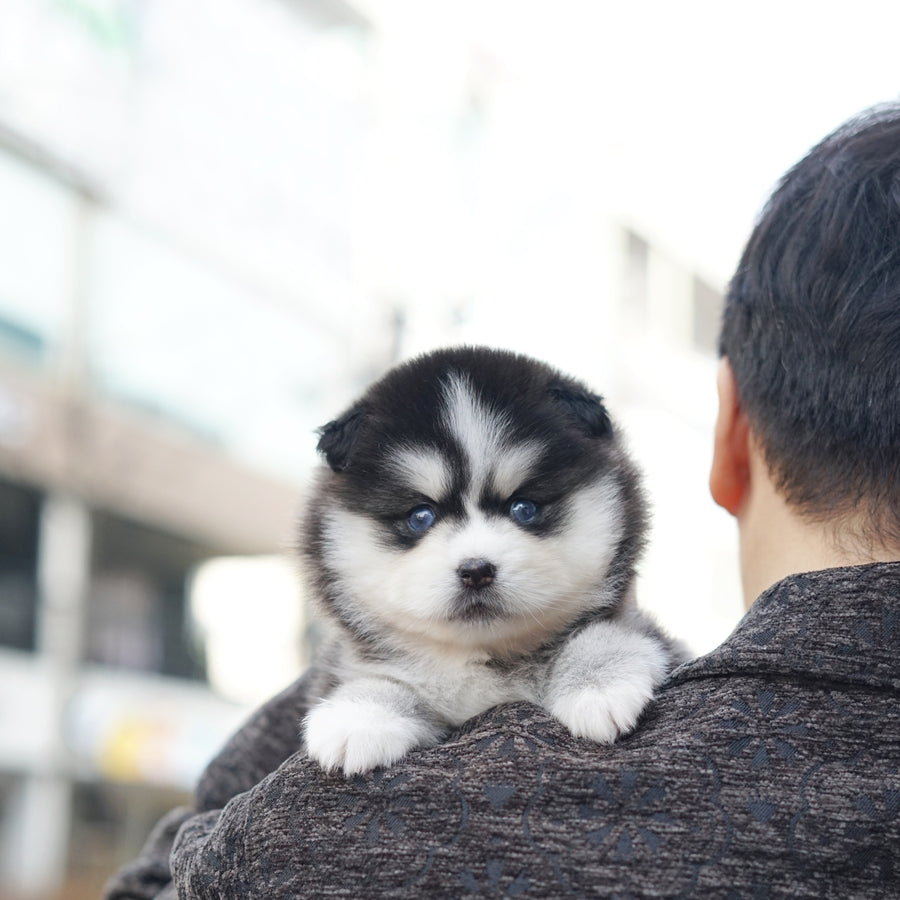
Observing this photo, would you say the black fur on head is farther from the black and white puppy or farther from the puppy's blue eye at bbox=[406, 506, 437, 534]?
the puppy's blue eye at bbox=[406, 506, 437, 534]

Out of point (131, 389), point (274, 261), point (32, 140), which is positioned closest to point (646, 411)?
point (274, 261)

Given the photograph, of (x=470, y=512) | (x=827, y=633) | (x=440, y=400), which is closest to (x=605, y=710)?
(x=827, y=633)

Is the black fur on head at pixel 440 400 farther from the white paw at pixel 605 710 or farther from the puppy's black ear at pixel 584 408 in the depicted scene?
the white paw at pixel 605 710

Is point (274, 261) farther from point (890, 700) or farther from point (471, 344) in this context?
point (890, 700)

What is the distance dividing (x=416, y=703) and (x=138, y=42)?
9691 mm

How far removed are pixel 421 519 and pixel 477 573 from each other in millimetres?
184

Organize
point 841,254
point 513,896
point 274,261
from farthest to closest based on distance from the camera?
point 274,261 < point 841,254 < point 513,896

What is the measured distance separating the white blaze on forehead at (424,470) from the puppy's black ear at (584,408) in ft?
0.86

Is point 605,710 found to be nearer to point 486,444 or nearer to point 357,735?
point 357,735

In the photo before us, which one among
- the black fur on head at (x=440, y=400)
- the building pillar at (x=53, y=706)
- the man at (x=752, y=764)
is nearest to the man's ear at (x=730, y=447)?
the man at (x=752, y=764)

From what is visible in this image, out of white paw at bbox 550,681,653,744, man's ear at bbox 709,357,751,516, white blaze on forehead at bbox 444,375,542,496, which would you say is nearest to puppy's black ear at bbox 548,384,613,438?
white blaze on forehead at bbox 444,375,542,496

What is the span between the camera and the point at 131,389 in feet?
34.2

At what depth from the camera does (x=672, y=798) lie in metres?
1.12

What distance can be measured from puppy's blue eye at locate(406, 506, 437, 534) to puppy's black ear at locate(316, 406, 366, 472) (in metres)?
0.17
